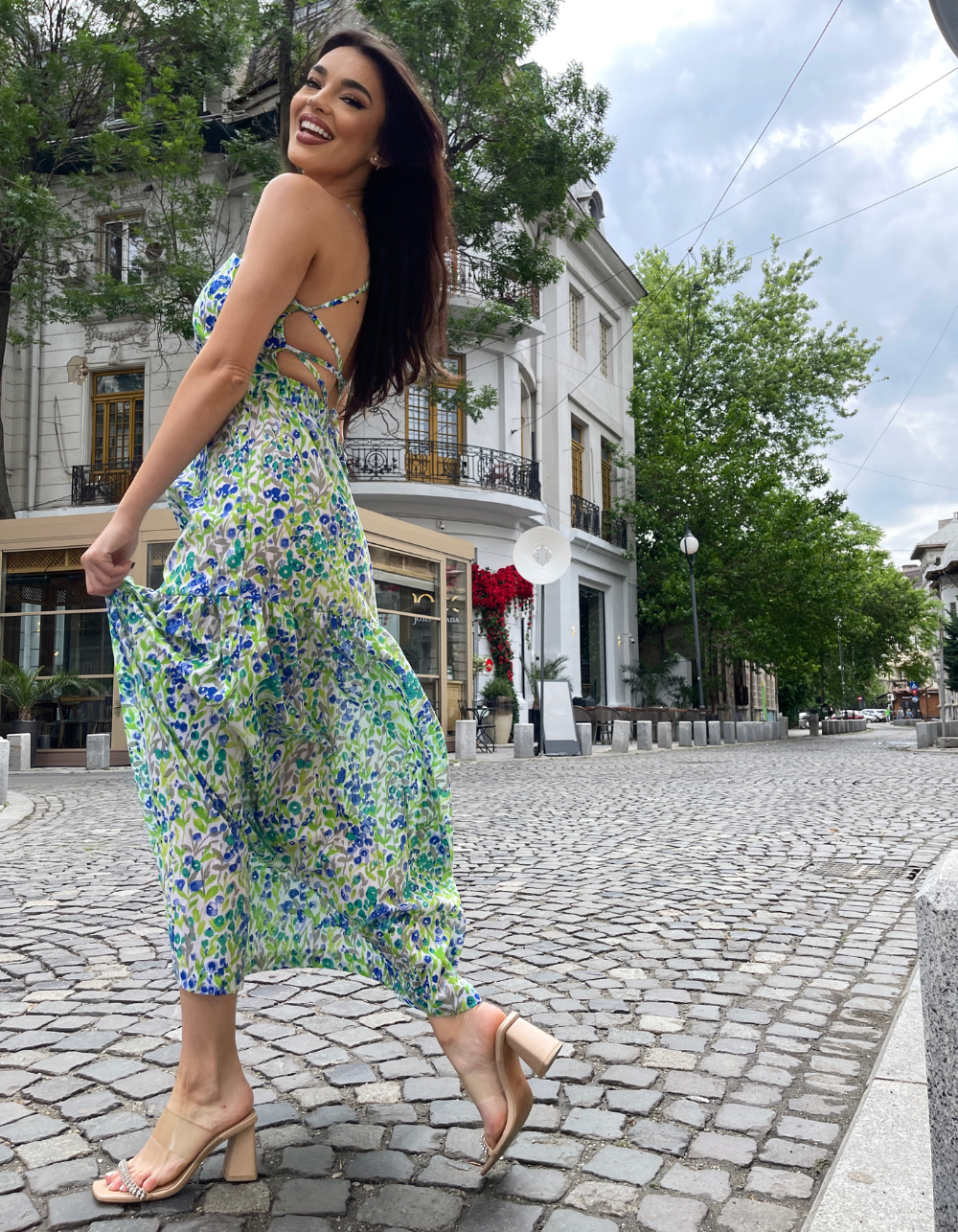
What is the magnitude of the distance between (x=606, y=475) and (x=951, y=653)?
12.0m

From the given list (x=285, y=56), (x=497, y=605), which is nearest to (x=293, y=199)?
(x=285, y=56)

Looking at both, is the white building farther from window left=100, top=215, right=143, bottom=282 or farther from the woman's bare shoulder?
the woman's bare shoulder

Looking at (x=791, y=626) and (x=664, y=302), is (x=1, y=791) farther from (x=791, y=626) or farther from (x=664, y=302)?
(x=664, y=302)

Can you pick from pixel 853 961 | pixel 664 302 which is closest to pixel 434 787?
pixel 853 961

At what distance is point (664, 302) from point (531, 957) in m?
30.5

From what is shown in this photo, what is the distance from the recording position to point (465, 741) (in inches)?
593

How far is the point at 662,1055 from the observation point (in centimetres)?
243

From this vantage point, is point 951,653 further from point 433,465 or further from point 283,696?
point 283,696

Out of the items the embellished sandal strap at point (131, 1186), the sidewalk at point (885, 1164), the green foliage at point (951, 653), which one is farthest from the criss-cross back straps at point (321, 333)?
the green foliage at point (951, 653)

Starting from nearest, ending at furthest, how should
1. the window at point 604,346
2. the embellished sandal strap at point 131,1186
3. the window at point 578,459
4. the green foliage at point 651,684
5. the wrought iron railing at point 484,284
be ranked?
the embellished sandal strap at point 131,1186, the wrought iron railing at point 484,284, the window at point 578,459, the green foliage at point 651,684, the window at point 604,346

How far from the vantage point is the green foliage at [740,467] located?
27.0 metres

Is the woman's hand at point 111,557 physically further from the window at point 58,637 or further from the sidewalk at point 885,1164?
the window at point 58,637

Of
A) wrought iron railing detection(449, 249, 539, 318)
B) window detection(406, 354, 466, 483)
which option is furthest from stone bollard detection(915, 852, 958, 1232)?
window detection(406, 354, 466, 483)

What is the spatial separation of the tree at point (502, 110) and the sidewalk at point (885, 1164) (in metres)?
14.5
